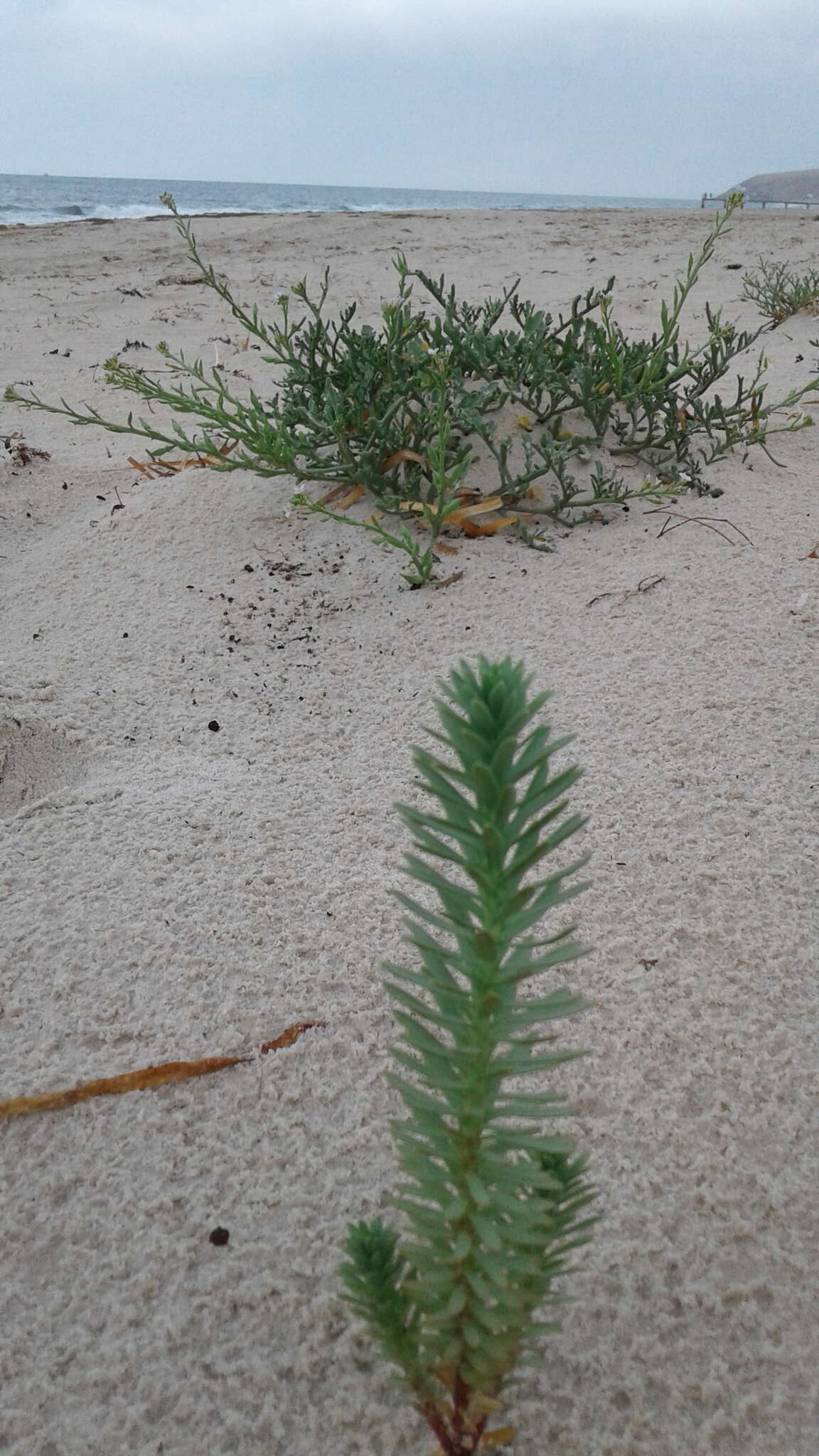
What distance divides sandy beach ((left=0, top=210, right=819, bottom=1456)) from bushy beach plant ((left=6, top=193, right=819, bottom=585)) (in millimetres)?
121

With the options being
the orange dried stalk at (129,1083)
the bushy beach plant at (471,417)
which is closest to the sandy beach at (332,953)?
the orange dried stalk at (129,1083)

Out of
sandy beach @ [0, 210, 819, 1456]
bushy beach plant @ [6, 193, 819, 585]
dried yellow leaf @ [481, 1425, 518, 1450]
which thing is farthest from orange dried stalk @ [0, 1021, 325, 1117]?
bushy beach plant @ [6, 193, 819, 585]

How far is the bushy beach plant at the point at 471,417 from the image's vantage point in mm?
2230

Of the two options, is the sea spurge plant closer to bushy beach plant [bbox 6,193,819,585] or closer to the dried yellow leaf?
the dried yellow leaf

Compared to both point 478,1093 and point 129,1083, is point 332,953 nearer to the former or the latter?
point 129,1083

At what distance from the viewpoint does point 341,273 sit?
292 inches

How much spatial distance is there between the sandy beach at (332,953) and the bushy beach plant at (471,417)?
0.12m

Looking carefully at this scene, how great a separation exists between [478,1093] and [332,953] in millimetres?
676

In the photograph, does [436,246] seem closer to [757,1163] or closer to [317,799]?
[317,799]

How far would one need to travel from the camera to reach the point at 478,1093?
1.56 ft

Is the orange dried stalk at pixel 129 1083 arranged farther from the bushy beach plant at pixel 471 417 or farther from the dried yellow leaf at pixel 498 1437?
the bushy beach plant at pixel 471 417

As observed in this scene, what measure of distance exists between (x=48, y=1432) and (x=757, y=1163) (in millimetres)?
580

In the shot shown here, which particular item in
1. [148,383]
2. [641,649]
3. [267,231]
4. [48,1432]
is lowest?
[48,1432]

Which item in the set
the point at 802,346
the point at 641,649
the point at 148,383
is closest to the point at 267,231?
the point at 802,346
